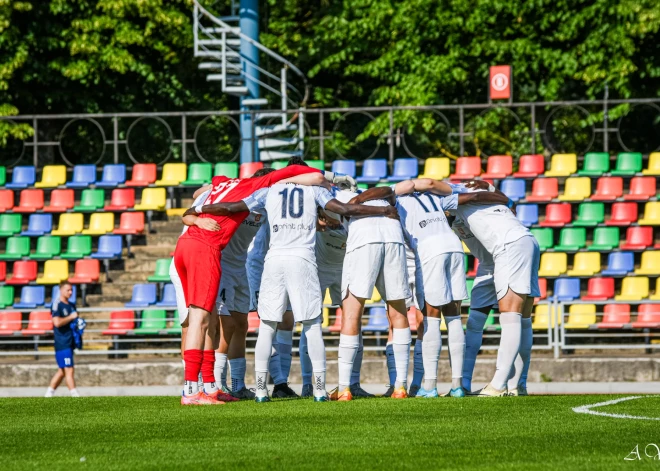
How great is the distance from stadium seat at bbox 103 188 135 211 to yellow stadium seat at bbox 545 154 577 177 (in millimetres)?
8260

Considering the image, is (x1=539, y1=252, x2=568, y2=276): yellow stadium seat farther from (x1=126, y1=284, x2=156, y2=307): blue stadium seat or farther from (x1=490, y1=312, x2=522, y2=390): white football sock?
(x1=490, y1=312, x2=522, y2=390): white football sock

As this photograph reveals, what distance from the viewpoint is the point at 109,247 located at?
931 inches

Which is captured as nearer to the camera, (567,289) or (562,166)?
(567,289)

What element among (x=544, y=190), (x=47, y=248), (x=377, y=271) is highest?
(x=544, y=190)

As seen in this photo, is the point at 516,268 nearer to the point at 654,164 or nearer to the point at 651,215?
the point at 651,215

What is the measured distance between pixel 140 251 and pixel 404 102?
8029 millimetres

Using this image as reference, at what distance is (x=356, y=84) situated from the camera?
1305 inches

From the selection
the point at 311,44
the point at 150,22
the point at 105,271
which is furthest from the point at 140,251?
the point at 311,44

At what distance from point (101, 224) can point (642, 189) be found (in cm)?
1042

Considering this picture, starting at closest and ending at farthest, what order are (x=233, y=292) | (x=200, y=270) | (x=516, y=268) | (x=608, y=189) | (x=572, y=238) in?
(x=200, y=270)
(x=516, y=268)
(x=233, y=292)
(x=572, y=238)
(x=608, y=189)

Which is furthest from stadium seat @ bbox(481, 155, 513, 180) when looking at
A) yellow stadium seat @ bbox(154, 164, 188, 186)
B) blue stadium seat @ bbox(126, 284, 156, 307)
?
blue stadium seat @ bbox(126, 284, 156, 307)

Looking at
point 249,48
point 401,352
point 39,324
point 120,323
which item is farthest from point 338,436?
point 249,48

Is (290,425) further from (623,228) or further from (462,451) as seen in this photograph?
(623,228)

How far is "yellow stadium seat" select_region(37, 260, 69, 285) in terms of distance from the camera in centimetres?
2308
